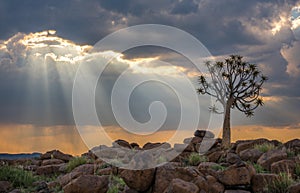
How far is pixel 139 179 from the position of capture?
14.8 m

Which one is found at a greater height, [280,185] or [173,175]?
[173,175]

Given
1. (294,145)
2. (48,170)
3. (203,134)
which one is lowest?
(48,170)

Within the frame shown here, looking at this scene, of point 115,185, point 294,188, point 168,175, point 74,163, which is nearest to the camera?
point 294,188

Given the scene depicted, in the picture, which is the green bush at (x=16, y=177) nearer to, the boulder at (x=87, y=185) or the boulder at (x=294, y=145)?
the boulder at (x=87, y=185)

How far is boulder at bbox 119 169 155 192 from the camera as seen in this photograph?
48.5ft

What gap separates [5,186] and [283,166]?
11.5m

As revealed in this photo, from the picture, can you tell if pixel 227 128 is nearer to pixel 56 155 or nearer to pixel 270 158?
pixel 270 158

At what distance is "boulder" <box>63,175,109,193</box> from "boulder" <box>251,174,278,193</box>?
17.4ft

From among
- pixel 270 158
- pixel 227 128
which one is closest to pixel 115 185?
pixel 270 158

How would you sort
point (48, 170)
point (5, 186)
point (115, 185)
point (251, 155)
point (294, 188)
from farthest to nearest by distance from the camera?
point (48, 170) < point (251, 155) < point (5, 186) < point (115, 185) < point (294, 188)

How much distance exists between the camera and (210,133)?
97.8ft

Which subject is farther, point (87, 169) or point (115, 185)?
point (87, 169)

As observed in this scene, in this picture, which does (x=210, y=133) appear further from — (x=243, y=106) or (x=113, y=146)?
(x=113, y=146)

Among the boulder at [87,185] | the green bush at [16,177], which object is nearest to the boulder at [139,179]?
the boulder at [87,185]
